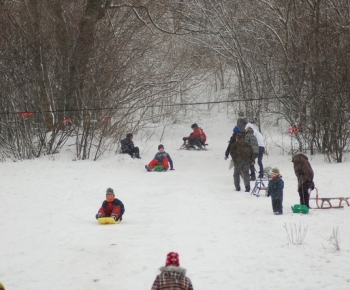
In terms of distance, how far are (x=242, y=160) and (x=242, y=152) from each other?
228 mm

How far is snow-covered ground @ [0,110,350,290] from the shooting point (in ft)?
30.6

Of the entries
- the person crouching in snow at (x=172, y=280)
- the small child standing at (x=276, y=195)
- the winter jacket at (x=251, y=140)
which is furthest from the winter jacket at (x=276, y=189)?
the person crouching in snow at (x=172, y=280)

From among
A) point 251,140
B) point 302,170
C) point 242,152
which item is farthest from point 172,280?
point 251,140

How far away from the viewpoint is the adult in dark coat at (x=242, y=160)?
1773 centimetres

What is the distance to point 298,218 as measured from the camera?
43.9 ft

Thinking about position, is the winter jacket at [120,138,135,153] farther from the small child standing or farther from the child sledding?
the small child standing

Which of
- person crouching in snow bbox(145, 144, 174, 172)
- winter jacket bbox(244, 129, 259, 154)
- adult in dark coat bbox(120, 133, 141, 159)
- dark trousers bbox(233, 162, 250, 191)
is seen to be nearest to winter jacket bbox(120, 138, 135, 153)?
adult in dark coat bbox(120, 133, 141, 159)

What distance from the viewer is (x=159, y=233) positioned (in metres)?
12.1

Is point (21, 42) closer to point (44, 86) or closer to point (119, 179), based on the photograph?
point (44, 86)

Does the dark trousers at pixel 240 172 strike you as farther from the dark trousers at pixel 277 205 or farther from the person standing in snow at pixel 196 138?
the person standing in snow at pixel 196 138

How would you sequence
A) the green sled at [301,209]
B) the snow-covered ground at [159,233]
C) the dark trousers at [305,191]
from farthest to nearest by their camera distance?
1. the dark trousers at [305,191]
2. the green sled at [301,209]
3. the snow-covered ground at [159,233]

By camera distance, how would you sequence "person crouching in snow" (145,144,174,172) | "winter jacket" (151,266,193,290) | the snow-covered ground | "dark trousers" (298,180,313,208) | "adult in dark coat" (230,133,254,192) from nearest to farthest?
"winter jacket" (151,266,193,290) → the snow-covered ground → "dark trousers" (298,180,313,208) → "adult in dark coat" (230,133,254,192) → "person crouching in snow" (145,144,174,172)

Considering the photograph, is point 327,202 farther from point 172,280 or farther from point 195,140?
point 195,140

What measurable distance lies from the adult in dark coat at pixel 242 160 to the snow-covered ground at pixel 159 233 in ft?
1.56
